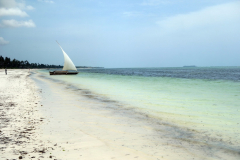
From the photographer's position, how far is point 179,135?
624 centimetres

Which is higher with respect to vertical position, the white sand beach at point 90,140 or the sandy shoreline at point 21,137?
the sandy shoreline at point 21,137

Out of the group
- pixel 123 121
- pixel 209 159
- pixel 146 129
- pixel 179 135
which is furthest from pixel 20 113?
pixel 209 159

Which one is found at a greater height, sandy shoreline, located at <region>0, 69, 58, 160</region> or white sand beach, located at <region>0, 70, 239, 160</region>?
sandy shoreline, located at <region>0, 69, 58, 160</region>

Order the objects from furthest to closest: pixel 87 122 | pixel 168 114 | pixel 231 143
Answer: pixel 168 114 → pixel 87 122 → pixel 231 143

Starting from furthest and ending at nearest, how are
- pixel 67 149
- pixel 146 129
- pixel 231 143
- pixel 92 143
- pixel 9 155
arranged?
1. pixel 146 129
2. pixel 231 143
3. pixel 92 143
4. pixel 67 149
5. pixel 9 155

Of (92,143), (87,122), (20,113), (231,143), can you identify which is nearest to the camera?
(92,143)

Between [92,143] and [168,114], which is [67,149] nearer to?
[92,143]

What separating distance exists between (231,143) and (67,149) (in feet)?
14.8

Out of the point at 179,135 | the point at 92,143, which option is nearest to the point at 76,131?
the point at 92,143

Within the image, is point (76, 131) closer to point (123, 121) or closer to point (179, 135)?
point (123, 121)

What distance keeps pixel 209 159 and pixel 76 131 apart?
384 cm

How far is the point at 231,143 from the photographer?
564cm

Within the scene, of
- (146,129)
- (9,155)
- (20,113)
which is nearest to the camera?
(9,155)

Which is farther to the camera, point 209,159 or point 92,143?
point 92,143
